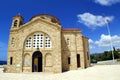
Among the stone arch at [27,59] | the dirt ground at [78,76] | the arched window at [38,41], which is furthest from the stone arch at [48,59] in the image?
the dirt ground at [78,76]

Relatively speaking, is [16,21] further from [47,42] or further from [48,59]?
[48,59]

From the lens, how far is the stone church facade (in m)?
25.2

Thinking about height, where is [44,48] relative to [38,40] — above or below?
below

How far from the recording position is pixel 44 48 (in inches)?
1021

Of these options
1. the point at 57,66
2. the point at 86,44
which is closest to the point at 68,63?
the point at 57,66

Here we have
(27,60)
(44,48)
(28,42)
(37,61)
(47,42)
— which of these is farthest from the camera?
(28,42)

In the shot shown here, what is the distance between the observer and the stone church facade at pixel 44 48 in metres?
25.2

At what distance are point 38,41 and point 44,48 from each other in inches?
73.0

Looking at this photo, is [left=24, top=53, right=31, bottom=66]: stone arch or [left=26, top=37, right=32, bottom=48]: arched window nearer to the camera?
[left=24, top=53, right=31, bottom=66]: stone arch

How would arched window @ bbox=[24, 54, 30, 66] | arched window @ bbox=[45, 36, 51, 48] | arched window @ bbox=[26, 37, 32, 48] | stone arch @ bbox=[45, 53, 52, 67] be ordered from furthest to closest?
arched window @ bbox=[26, 37, 32, 48]
arched window @ bbox=[45, 36, 51, 48]
arched window @ bbox=[24, 54, 30, 66]
stone arch @ bbox=[45, 53, 52, 67]

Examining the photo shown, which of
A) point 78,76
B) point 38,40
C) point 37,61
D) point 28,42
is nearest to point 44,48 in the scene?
point 38,40

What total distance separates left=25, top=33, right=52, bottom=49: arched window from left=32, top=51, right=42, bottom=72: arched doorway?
1.52m

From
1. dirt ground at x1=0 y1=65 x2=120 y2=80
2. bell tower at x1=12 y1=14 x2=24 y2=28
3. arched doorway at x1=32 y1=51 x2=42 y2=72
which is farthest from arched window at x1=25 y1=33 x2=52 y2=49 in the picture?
dirt ground at x1=0 y1=65 x2=120 y2=80

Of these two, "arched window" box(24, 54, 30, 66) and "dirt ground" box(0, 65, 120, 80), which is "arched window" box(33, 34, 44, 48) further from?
"dirt ground" box(0, 65, 120, 80)
